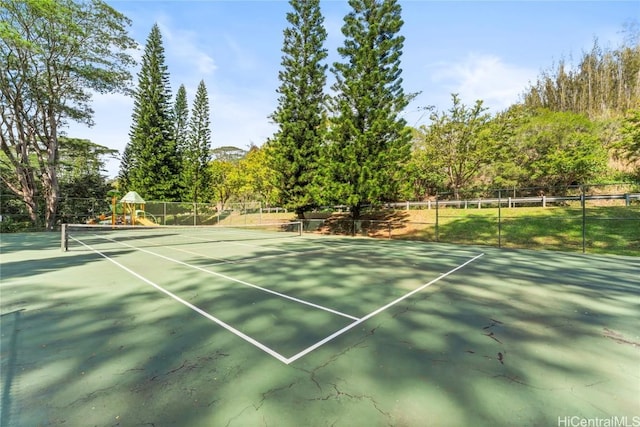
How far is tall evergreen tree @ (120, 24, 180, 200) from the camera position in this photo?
2708 cm

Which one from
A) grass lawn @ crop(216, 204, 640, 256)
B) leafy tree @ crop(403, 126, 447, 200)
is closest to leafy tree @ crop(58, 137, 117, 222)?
grass lawn @ crop(216, 204, 640, 256)

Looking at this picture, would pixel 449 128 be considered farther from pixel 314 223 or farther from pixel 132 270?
pixel 132 270

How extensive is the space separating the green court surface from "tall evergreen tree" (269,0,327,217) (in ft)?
51.5

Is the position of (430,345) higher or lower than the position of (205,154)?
lower

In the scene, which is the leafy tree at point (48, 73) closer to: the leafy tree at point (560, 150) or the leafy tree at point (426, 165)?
the leafy tree at point (426, 165)

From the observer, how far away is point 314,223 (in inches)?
883

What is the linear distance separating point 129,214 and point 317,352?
26.3 metres

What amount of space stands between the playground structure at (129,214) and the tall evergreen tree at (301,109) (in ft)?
37.7

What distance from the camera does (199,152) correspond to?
31.7 meters

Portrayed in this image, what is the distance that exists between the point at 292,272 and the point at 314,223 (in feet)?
52.7

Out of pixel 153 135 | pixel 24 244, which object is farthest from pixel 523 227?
pixel 153 135

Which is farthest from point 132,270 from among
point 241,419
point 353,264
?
point 241,419

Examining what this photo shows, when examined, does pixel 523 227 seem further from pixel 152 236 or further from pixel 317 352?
pixel 152 236

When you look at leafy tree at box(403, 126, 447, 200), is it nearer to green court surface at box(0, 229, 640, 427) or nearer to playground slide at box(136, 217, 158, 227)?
green court surface at box(0, 229, 640, 427)
